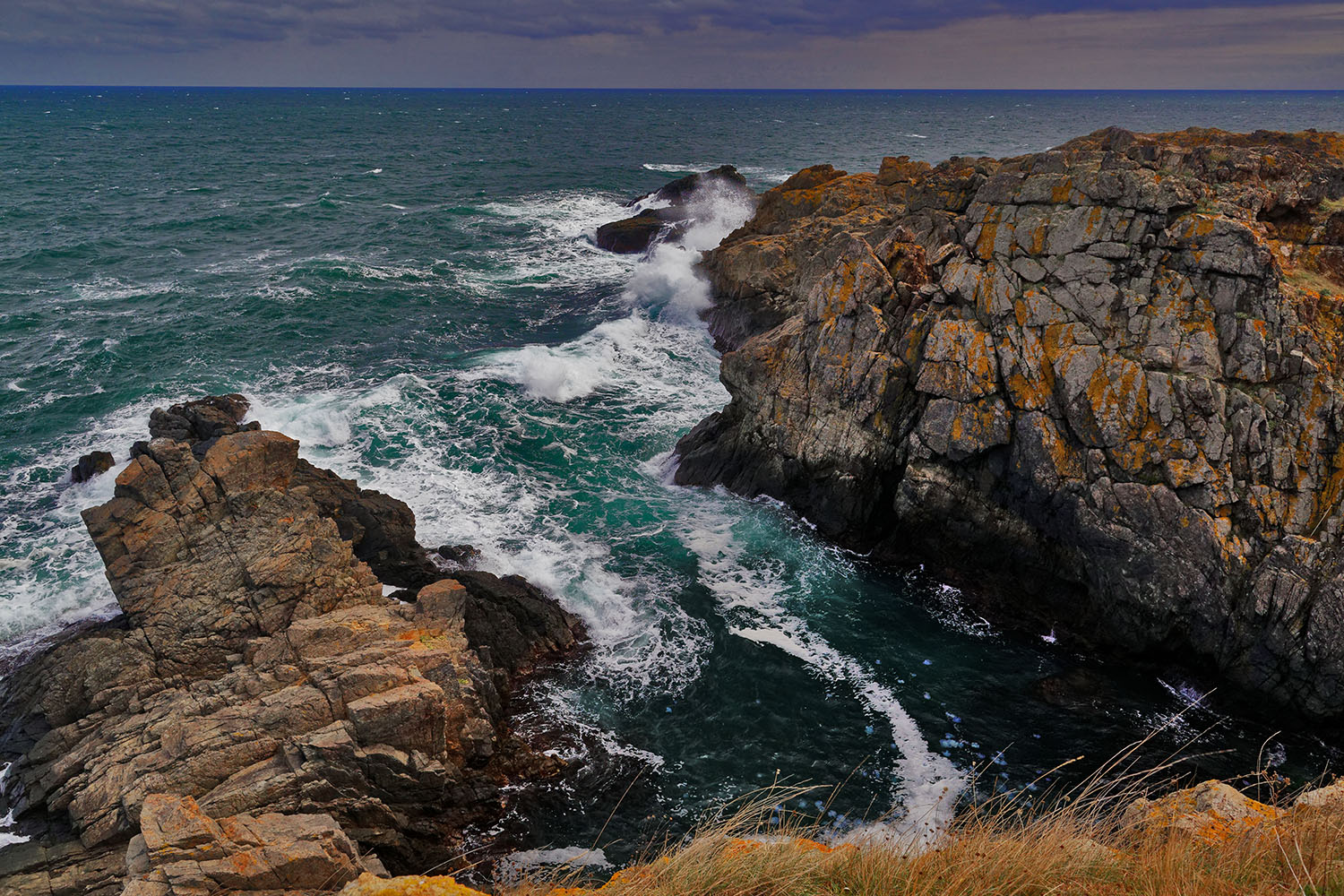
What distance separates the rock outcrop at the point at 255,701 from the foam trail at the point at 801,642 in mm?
4502

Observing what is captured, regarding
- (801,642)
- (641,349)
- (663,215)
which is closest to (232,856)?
(801,642)

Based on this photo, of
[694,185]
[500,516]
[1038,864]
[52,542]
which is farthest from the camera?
[694,185]

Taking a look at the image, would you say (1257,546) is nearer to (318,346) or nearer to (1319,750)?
(1319,750)

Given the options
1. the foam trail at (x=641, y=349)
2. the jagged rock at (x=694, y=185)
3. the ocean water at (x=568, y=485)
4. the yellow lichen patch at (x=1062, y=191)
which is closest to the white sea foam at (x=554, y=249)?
the ocean water at (x=568, y=485)

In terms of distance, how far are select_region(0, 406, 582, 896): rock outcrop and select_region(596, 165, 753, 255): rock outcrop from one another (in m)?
39.0

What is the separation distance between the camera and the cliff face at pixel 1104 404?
17.9 m

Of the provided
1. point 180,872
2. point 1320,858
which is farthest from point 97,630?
point 1320,858

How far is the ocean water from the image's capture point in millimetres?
16656

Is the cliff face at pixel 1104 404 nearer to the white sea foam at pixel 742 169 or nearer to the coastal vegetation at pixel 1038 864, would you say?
the coastal vegetation at pixel 1038 864

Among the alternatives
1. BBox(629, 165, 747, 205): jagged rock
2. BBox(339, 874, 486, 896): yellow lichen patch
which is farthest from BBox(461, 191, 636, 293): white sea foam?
BBox(339, 874, 486, 896): yellow lichen patch

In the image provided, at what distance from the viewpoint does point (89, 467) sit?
2623 cm

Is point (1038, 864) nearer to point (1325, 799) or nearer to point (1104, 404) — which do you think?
point (1325, 799)

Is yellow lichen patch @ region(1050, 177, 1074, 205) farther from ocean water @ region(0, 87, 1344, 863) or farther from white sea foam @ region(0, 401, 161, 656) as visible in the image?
white sea foam @ region(0, 401, 161, 656)

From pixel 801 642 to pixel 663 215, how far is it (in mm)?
45144
